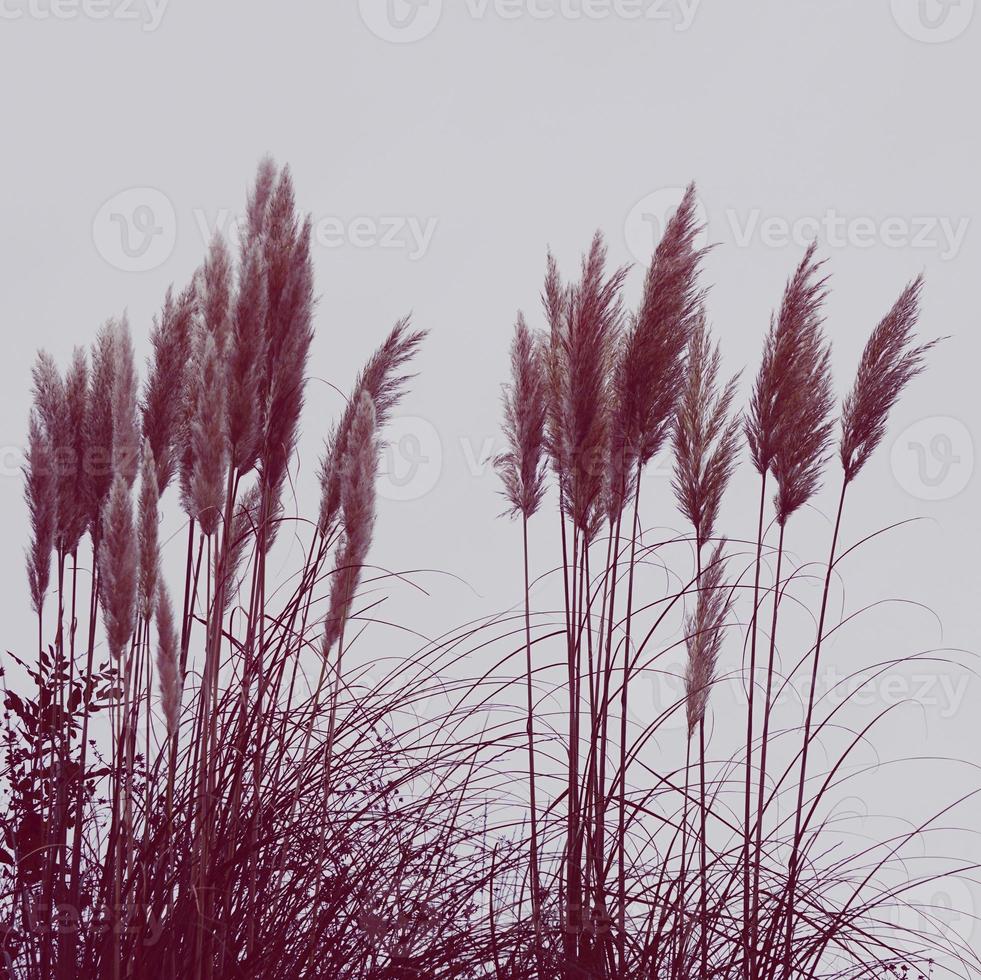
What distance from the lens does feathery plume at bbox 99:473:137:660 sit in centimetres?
266

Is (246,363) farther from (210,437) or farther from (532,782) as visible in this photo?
(532,782)

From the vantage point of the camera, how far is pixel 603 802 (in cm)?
277

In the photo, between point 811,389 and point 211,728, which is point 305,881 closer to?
point 211,728

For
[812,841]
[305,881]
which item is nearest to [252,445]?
[305,881]

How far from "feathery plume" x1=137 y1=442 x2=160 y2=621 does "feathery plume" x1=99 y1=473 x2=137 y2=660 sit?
0.13 feet

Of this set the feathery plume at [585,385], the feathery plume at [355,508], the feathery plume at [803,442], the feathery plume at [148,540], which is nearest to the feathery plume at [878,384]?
the feathery plume at [803,442]

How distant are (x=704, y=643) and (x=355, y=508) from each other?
3.17 feet

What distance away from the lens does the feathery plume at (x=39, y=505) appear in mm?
3244

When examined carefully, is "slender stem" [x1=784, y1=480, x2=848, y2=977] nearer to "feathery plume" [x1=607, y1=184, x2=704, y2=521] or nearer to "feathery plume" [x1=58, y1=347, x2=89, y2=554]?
"feathery plume" [x1=607, y1=184, x2=704, y2=521]

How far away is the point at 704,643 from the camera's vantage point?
9.89 ft

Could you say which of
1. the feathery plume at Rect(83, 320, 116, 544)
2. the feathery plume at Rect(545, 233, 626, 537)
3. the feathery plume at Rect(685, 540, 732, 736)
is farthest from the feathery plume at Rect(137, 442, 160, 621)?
the feathery plume at Rect(685, 540, 732, 736)

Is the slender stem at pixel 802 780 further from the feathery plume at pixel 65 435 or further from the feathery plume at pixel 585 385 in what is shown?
the feathery plume at pixel 65 435

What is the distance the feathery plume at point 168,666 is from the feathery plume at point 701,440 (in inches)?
51.3

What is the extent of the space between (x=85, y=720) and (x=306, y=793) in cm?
79
